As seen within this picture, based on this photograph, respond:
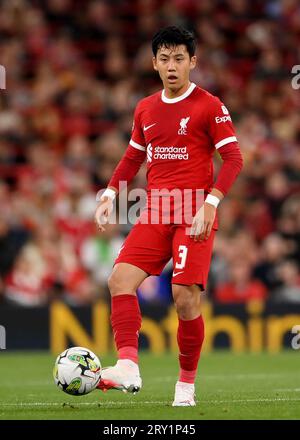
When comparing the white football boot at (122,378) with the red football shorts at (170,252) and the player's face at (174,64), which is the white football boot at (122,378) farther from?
the player's face at (174,64)

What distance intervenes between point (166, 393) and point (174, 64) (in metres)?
2.66

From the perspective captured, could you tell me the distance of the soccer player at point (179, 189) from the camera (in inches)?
303

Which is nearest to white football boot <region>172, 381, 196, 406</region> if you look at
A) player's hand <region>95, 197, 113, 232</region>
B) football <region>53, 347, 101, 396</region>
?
football <region>53, 347, 101, 396</region>

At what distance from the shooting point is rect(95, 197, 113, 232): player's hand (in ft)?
26.2

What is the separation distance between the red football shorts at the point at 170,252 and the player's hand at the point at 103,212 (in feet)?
0.68

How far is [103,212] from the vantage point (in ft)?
26.4

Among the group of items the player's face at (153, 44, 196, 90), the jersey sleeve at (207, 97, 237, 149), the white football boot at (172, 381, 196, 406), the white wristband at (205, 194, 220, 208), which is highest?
the player's face at (153, 44, 196, 90)

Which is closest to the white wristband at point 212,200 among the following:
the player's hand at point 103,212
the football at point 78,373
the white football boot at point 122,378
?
the player's hand at point 103,212

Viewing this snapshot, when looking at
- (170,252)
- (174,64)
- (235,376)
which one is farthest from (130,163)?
(235,376)

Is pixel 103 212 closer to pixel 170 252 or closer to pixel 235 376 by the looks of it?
pixel 170 252

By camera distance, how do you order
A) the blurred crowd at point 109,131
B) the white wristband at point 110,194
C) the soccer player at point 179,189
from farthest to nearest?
the blurred crowd at point 109,131
the white wristband at point 110,194
the soccer player at point 179,189

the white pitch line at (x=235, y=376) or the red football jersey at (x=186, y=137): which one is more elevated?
the red football jersey at (x=186, y=137)


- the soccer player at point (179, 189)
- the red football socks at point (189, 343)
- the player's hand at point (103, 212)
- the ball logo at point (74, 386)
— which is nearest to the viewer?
the ball logo at point (74, 386)

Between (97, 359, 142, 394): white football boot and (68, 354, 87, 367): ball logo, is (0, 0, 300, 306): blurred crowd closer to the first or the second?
(68, 354, 87, 367): ball logo
